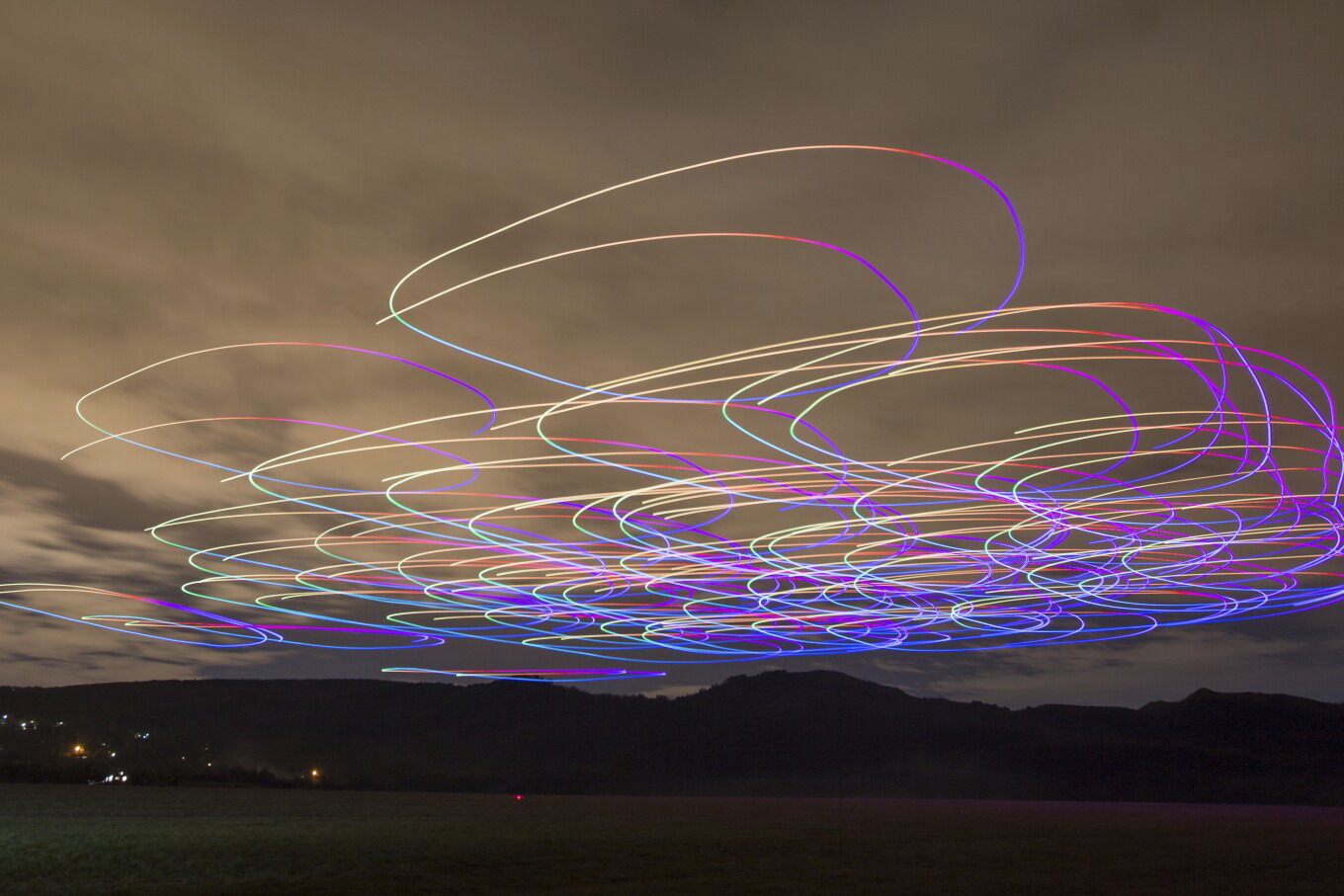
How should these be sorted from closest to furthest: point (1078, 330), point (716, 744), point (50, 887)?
point (50, 887) → point (1078, 330) → point (716, 744)

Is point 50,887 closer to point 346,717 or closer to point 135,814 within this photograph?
point 135,814

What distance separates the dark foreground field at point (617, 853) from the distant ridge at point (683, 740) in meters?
33.0

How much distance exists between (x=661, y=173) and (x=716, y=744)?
10582cm

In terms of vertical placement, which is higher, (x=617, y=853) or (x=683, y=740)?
(x=683, y=740)

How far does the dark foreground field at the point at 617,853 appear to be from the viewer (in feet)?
56.0

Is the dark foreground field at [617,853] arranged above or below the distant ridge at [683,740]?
below

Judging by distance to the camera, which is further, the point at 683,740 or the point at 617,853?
the point at 683,740

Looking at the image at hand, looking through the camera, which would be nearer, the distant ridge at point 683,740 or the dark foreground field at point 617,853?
the dark foreground field at point 617,853

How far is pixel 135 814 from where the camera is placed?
30469 millimetres

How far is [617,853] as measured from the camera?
21859mm

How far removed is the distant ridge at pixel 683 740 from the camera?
8000 cm

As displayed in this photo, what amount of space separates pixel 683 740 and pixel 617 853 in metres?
96.8

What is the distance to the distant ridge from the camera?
80000 millimetres

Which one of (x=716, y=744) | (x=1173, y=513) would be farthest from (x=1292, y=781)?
(x=1173, y=513)
